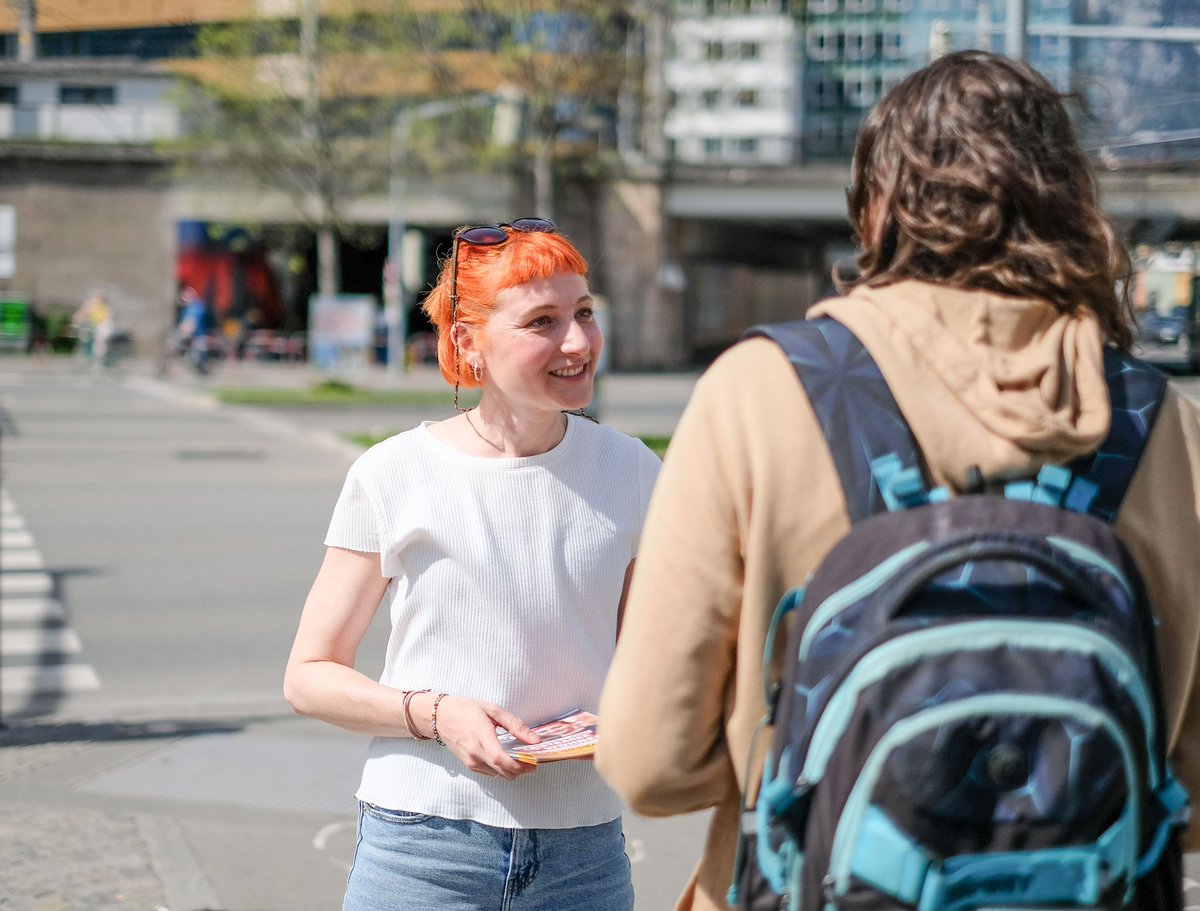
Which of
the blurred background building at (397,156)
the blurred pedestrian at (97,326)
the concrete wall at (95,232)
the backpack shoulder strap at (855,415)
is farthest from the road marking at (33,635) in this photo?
the concrete wall at (95,232)

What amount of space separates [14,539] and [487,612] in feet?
33.1

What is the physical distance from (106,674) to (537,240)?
18.8 ft

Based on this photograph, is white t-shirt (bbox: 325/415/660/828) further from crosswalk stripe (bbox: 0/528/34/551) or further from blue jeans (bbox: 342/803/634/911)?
crosswalk stripe (bbox: 0/528/34/551)

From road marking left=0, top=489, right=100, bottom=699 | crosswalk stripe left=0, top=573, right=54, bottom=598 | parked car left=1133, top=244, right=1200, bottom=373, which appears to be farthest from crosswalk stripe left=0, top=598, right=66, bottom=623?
parked car left=1133, top=244, right=1200, bottom=373

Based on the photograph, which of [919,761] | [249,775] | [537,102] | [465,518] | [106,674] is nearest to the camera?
[919,761]

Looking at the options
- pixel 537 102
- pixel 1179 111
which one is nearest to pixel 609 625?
pixel 1179 111

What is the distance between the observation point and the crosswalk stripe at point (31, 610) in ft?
28.6

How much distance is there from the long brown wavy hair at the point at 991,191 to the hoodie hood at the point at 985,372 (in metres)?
0.03

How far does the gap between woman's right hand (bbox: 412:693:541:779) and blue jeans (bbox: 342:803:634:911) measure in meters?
0.12

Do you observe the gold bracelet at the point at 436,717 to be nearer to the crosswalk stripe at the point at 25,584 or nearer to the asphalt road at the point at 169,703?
the asphalt road at the point at 169,703

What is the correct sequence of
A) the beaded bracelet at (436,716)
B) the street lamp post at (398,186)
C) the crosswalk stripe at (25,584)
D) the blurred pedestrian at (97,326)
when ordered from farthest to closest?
the street lamp post at (398,186), the blurred pedestrian at (97,326), the crosswalk stripe at (25,584), the beaded bracelet at (436,716)

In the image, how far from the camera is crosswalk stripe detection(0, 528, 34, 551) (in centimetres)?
1116

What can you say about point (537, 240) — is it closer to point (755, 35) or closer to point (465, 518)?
point (465, 518)

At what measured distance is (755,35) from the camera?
3706cm
